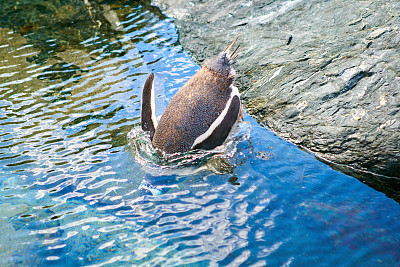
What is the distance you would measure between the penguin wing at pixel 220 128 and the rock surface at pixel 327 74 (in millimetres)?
739

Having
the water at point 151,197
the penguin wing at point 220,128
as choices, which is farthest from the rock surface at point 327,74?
the penguin wing at point 220,128

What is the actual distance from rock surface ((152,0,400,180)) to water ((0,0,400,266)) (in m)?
0.30

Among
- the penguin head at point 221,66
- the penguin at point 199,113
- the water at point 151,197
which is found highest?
the penguin head at point 221,66

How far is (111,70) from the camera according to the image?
6.27m

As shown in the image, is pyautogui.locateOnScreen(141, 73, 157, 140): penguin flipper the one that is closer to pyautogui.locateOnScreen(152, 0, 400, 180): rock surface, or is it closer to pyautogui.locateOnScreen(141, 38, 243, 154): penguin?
pyautogui.locateOnScreen(141, 38, 243, 154): penguin

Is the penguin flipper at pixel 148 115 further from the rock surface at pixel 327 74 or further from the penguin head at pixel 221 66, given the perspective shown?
the rock surface at pixel 327 74

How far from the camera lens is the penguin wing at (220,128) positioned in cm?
399

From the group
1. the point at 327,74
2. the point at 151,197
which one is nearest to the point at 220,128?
the point at 151,197

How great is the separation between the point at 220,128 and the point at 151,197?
3.69ft

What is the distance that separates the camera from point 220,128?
4055mm

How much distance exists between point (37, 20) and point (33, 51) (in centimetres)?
195

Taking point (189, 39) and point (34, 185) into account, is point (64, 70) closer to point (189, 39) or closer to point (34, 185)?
point (189, 39)

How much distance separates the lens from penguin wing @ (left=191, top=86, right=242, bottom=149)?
3988mm

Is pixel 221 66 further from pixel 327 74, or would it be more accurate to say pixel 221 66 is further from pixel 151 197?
pixel 151 197
